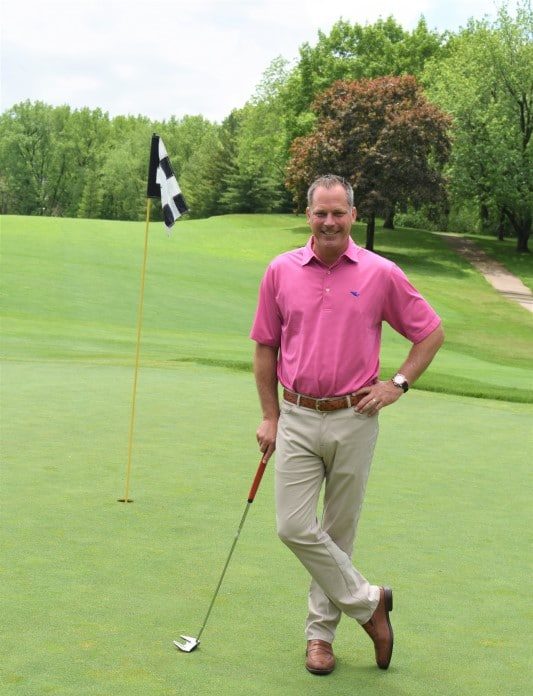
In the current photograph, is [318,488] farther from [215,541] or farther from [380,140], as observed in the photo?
[380,140]

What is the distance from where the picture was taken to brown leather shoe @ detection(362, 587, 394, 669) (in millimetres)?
4383

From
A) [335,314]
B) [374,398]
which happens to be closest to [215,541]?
[374,398]

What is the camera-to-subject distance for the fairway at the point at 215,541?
4.29 meters

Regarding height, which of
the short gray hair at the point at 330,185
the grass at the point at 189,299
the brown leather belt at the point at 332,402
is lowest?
the grass at the point at 189,299

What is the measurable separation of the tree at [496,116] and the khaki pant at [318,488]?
47431mm

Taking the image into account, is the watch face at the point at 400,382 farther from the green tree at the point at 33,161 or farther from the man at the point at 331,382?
the green tree at the point at 33,161

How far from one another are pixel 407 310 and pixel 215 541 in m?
2.21

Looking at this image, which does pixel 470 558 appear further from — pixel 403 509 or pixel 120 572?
pixel 120 572

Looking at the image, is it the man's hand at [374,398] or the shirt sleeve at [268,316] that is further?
the shirt sleeve at [268,316]

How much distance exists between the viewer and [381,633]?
4.44m

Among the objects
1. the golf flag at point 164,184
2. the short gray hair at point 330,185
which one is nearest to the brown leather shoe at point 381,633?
the short gray hair at point 330,185

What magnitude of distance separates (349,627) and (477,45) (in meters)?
51.2

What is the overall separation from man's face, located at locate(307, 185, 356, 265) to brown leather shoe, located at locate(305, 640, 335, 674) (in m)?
1.59

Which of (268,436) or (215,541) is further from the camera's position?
(215,541)
